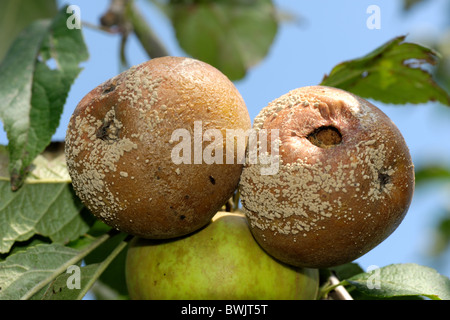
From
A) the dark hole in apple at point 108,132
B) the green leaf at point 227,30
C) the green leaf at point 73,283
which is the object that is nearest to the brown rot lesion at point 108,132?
the dark hole in apple at point 108,132

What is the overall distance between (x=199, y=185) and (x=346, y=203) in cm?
40

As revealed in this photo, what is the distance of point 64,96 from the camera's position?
179 centimetres

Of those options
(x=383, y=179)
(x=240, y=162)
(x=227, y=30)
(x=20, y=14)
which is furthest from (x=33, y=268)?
(x=227, y=30)

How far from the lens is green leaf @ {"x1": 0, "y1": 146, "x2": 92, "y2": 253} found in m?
1.85

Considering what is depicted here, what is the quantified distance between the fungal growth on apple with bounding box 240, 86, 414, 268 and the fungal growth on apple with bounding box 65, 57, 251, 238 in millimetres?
135

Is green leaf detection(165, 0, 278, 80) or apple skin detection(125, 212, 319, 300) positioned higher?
green leaf detection(165, 0, 278, 80)

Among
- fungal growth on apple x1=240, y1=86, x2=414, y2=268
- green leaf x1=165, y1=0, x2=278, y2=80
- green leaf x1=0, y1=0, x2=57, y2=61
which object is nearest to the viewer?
fungal growth on apple x1=240, y1=86, x2=414, y2=268

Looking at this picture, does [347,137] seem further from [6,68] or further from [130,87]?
[6,68]

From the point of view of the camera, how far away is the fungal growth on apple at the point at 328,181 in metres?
1.39

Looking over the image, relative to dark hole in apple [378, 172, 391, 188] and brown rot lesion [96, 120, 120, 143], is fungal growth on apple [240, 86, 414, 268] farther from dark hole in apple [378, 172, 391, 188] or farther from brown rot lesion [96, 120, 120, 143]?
brown rot lesion [96, 120, 120, 143]

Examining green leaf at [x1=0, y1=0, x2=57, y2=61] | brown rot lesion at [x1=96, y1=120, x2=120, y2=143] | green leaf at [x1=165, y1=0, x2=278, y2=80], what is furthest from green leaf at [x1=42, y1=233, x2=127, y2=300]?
green leaf at [x1=0, y1=0, x2=57, y2=61]

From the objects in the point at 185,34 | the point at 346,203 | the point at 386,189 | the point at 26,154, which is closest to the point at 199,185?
the point at 346,203
